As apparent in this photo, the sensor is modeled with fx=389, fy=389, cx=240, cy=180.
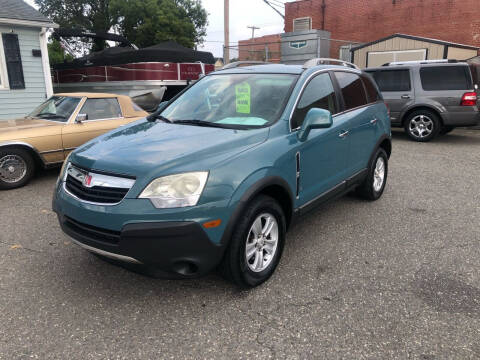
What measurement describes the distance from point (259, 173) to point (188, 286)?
112 centimetres

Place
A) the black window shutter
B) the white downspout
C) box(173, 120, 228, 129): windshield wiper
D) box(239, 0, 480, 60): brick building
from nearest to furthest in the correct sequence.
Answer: box(173, 120, 228, 129): windshield wiper < the black window shutter < the white downspout < box(239, 0, 480, 60): brick building

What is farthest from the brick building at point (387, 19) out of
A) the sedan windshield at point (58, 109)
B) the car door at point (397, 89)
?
the sedan windshield at point (58, 109)

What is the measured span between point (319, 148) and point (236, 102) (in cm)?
90

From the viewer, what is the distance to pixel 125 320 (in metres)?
2.77

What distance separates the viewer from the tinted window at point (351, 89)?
444cm

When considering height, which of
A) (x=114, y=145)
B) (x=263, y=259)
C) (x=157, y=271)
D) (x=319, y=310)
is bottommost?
(x=319, y=310)

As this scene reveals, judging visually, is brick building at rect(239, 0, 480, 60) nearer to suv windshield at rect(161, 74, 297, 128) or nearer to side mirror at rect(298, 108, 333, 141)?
suv windshield at rect(161, 74, 297, 128)

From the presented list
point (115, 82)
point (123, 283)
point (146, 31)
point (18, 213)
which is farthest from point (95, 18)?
point (123, 283)

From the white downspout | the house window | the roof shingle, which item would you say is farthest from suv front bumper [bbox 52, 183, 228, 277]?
the house window

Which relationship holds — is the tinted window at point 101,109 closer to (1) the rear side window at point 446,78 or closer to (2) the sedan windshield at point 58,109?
(2) the sedan windshield at point 58,109

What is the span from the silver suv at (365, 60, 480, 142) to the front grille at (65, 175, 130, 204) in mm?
9213

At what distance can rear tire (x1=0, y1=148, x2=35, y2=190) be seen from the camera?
582 cm

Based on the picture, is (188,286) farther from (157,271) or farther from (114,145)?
(114,145)

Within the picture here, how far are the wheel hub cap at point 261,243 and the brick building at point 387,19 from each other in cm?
1596
